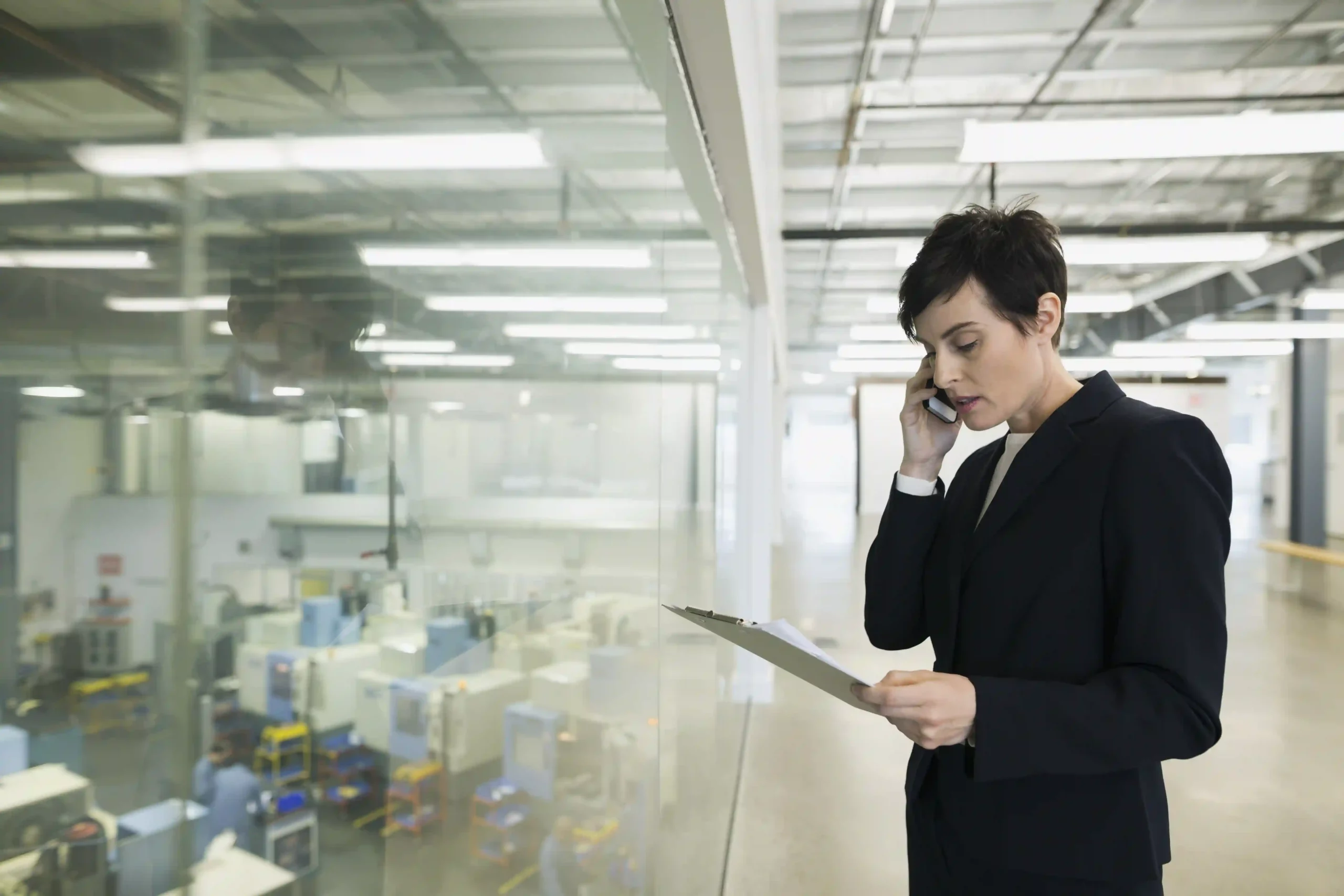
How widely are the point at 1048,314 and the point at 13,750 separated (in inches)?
51.1

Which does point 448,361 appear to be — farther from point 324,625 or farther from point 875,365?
point 875,365

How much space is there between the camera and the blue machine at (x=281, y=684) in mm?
485

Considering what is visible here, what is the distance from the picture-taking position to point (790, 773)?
416 cm

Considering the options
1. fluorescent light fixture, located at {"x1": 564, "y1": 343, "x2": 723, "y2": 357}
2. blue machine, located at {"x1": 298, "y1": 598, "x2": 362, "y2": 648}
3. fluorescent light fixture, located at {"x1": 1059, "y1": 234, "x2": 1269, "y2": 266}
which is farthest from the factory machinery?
fluorescent light fixture, located at {"x1": 1059, "y1": 234, "x2": 1269, "y2": 266}

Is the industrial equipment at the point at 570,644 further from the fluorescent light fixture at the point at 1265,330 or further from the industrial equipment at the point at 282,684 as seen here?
the fluorescent light fixture at the point at 1265,330

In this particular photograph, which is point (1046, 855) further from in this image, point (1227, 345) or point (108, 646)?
point (1227, 345)

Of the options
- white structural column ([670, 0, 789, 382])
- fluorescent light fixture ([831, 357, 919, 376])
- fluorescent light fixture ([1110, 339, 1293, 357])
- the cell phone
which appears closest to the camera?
the cell phone

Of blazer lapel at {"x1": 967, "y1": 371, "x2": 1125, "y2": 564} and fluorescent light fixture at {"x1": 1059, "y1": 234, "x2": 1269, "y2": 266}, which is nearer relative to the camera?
blazer lapel at {"x1": 967, "y1": 371, "x2": 1125, "y2": 564}

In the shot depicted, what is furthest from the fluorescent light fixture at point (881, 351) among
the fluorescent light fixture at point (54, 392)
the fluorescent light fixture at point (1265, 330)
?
the fluorescent light fixture at point (54, 392)

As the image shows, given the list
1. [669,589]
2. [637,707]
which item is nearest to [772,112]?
[669,589]

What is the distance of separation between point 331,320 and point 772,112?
14.9 feet

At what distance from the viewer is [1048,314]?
1229 millimetres

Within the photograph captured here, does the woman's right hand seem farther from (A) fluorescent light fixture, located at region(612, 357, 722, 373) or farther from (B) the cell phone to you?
(A) fluorescent light fixture, located at region(612, 357, 722, 373)

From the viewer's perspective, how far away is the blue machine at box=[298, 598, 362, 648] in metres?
0.53
